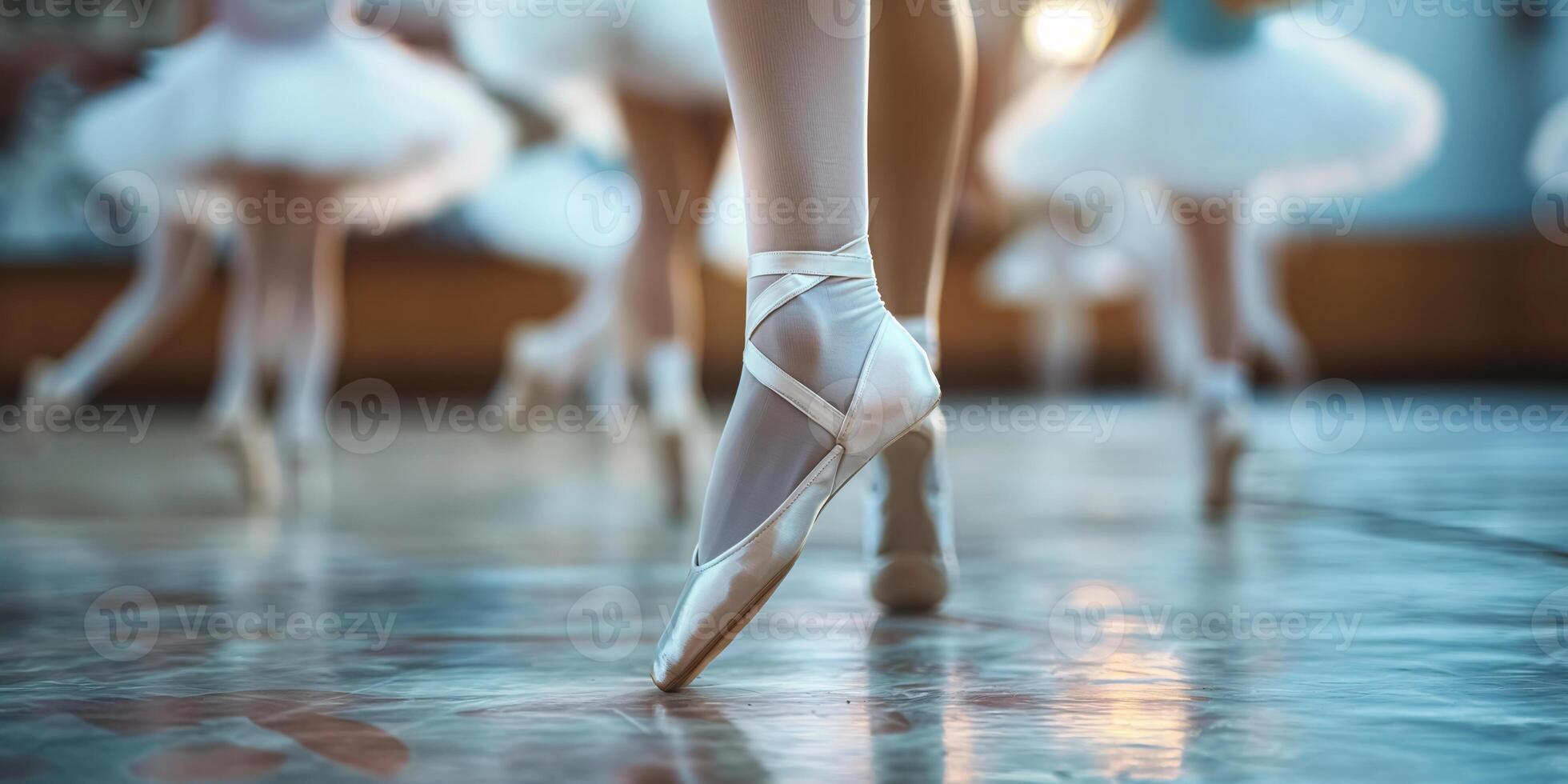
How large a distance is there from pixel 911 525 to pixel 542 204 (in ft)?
9.61

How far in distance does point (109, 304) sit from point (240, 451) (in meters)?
3.76

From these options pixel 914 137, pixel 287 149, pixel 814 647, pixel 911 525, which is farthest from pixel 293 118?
pixel 814 647

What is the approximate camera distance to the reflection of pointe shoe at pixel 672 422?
5.98 ft

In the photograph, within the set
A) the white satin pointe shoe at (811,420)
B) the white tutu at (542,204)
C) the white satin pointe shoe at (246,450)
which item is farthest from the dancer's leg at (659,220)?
the white tutu at (542,204)

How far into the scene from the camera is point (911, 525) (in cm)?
109

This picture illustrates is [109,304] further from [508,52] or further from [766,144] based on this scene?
[766,144]

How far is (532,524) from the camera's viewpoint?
174cm

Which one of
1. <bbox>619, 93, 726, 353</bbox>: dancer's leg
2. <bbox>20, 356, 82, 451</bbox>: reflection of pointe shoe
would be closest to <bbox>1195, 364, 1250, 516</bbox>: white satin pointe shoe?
<bbox>619, 93, 726, 353</bbox>: dancer's leg

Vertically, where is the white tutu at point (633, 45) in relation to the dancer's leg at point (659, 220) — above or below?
above

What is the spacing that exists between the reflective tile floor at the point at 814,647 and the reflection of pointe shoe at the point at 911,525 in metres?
0.03

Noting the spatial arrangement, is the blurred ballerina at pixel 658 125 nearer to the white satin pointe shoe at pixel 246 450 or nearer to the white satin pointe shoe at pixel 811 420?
the white satin pointe shoe at pixel 246 450

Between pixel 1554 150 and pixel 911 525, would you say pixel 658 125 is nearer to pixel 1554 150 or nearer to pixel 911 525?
pixel 911 525

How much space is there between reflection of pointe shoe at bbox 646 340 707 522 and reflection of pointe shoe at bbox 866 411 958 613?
2.34 ft

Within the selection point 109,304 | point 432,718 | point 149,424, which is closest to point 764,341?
point 432,718
